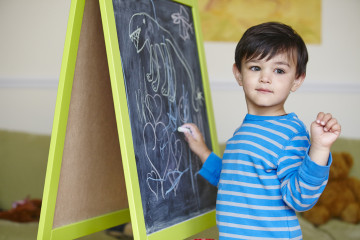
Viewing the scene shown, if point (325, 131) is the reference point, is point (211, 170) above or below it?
below

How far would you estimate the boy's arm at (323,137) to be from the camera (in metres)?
1.27

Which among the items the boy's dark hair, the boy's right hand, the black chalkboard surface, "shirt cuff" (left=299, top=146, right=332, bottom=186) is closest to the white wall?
the black chalkboard surface

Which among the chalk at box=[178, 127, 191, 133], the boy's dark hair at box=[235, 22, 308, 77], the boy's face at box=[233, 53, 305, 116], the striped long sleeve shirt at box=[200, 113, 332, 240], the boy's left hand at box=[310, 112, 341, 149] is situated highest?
the boy's dark hair at box=[235, 22, 308, 77]

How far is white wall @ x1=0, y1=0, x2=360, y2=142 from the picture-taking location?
123 inches

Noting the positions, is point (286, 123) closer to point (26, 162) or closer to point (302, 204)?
point (302, 204)

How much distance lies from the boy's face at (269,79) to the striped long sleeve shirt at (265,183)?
7 cm

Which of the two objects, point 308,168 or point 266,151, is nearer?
point 308,168

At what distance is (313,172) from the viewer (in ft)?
4.17

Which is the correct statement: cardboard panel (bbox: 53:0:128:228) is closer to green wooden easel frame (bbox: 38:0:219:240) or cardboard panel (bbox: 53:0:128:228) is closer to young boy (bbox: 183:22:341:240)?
green wooden easel frame (bbox: 38:0:219:240)

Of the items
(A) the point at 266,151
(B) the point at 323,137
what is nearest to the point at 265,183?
(A) the point at 266,151

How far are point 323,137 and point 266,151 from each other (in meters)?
0.21

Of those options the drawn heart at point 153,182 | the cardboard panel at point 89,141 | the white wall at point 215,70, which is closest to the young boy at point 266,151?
the drawn heart at point 153,182

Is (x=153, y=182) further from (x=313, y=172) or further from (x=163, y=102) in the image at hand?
(x=313, y=172)

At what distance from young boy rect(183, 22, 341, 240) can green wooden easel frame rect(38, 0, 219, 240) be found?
0.29 meters
